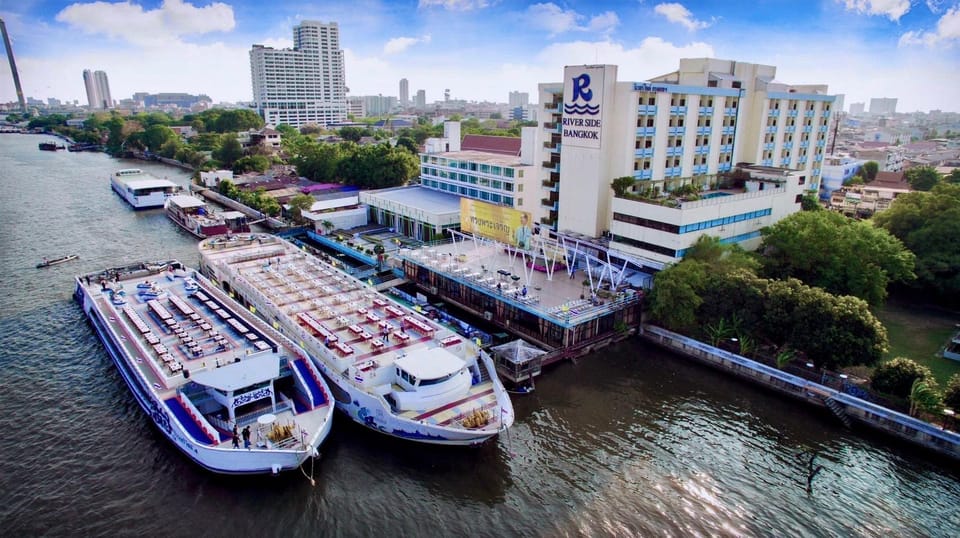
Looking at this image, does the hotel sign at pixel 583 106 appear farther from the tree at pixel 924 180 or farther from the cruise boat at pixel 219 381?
the tree at pixel 924 180

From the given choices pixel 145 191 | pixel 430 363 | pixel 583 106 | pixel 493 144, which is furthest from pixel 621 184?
pixel 145 191

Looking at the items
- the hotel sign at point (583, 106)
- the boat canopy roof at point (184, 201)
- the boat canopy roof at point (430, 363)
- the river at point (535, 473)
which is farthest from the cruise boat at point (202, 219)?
the boat canopy roof at point (430, 363)

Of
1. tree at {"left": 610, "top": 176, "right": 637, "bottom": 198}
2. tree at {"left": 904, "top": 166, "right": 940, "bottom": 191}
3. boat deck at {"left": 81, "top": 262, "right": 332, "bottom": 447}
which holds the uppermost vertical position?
tree at {"left": 610, "top": 176, "right": 637, "bottom": 198}

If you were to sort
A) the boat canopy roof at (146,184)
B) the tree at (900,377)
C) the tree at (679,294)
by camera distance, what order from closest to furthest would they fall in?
1. the tree at (900,377)
2. the tree at (679,294)
3. the boat canopy roof at (146,184)

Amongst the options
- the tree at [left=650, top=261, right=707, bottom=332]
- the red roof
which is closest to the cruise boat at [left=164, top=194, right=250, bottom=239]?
the red roof

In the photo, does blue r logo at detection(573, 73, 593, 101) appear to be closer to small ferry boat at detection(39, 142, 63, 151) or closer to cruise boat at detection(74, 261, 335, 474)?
cruise boat at detection(74, 261, 335, 474)

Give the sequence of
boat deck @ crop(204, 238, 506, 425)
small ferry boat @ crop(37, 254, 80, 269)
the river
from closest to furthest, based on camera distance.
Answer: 1. the river
2. boat deck @ crop(204, 238, 506, 425)
3. small ferry boat @ crop(37, 254, 80, 269)
